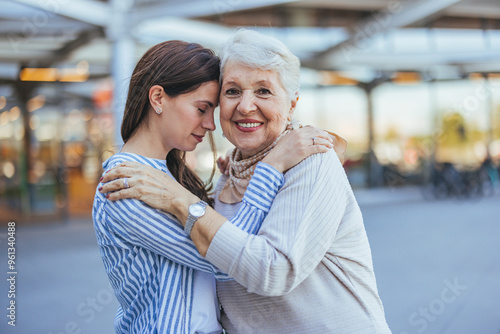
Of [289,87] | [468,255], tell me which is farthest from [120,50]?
[289,87]

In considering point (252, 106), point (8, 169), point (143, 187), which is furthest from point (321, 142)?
point (8, 169)

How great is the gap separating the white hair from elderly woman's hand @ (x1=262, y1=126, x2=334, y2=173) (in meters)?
0.19

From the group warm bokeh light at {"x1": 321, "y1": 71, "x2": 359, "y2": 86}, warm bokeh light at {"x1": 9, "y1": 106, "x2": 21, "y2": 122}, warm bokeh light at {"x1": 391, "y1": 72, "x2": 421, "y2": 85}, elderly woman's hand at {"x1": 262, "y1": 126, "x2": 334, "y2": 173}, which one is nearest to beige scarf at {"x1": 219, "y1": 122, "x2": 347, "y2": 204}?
elderly woman's hand at {"x1": 262, "y1": 126, "x2": 334, "y2": 173}

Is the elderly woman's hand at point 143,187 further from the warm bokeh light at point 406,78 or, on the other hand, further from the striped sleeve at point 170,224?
the warm bokeh light at point 406,78

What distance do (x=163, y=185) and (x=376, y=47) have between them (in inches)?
530

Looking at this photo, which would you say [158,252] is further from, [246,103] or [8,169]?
[8,169]

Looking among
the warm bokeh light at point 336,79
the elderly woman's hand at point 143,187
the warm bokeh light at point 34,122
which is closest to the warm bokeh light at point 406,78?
the warm bokeh light at point 336,79

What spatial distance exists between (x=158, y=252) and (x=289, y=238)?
38 centimetres

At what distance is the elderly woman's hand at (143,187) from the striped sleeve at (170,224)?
22mm

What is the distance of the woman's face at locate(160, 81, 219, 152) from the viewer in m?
1.46

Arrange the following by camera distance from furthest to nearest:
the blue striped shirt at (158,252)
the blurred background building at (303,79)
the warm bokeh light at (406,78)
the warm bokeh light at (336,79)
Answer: the warm bokeh light at (406,78)
the warm bokeh light at (336,79)
the blurred background building at (303,79)
the blue striped shirt at (158,252)

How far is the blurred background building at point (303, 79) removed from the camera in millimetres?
7844

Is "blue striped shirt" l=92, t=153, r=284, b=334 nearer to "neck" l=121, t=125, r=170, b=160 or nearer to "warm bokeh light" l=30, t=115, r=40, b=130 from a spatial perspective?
"neck" l=121, t=125, r=170, b=160

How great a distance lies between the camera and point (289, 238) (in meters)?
1.18
